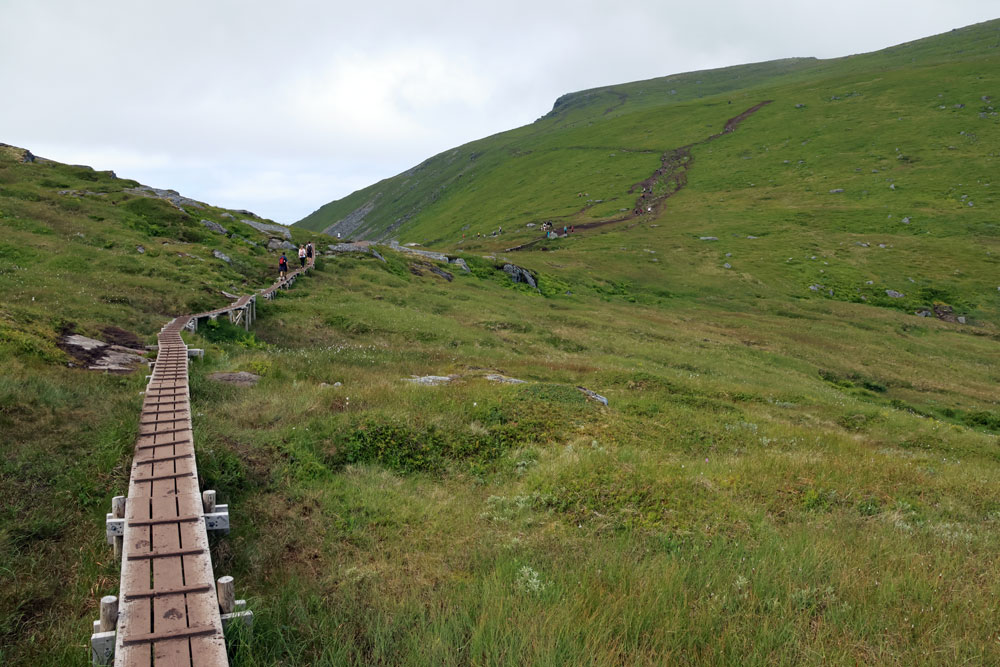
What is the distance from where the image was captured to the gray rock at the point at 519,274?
55625 mm

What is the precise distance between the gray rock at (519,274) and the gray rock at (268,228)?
82.0 ft

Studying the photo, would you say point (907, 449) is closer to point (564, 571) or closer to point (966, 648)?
point (966, 648)

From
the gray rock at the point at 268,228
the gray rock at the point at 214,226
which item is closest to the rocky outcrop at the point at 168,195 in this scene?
the gray rock at the point at 268,228

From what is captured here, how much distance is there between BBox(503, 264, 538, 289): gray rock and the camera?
5562 cm

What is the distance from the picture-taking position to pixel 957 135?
9662cm

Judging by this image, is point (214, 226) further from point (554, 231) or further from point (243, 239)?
point (554, 231)

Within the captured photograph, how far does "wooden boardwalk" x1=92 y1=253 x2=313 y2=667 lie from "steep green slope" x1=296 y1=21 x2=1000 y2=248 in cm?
9044

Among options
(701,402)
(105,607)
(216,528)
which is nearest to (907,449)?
(701,402)

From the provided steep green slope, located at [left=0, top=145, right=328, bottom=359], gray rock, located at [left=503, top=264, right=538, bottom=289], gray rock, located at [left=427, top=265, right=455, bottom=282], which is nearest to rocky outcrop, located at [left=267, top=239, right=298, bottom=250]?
steep green slope, located at [left=0, top=145, right=328, bottom=359]

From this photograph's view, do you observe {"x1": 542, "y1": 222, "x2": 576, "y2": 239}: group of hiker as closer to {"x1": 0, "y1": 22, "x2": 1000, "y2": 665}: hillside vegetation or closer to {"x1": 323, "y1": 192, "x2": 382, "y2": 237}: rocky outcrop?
{"x1": 0, "y1": 22, "x2": 1000, "y2": 665}: hillside vegetation

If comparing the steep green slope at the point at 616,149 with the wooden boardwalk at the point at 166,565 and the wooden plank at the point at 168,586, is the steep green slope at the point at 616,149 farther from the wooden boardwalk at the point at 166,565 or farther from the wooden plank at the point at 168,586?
the wooden plank at the point at 168,586

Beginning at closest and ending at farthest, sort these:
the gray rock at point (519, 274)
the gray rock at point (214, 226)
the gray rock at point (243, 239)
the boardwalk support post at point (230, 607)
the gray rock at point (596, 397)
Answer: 1. the boardwalk support post at point (230, 607)
2. the gray rock at point (596, 397)
3. the gray rock at point (214, 226)
4. the gray rock at point (243, 239)
5. the gray rock at point (519, 274)

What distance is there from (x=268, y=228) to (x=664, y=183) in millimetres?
80394

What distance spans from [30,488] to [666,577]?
9.06 m
